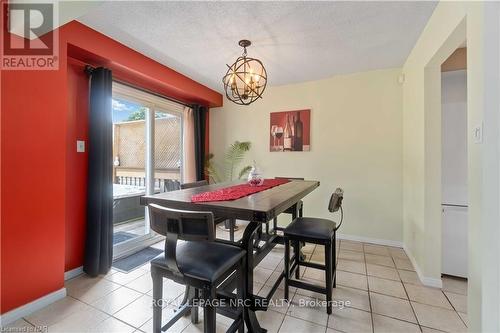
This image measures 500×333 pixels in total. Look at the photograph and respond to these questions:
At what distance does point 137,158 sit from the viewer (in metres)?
3.30

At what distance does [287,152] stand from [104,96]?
2758 mm

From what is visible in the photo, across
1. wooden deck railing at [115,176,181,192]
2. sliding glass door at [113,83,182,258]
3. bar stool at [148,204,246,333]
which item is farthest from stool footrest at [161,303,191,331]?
wooden deck railing at [115,176,181,192]

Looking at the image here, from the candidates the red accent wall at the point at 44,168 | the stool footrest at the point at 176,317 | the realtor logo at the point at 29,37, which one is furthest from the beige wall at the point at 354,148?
the realtor logo at the point at 29,37

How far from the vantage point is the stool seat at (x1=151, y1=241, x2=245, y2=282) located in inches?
47.6

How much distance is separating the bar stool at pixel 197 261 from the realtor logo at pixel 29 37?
5.68ft

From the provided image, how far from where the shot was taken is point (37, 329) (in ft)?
5.35

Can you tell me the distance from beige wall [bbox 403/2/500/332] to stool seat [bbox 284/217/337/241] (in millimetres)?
884

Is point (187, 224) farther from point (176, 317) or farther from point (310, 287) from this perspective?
point (310, 287)

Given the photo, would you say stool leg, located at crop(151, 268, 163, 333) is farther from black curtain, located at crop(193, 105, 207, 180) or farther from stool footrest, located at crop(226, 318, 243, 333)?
black curtain, located at crop(193, 105, 207, 180)

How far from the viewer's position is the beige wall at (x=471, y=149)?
3.90 ft

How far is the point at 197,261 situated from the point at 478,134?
1.82 metres

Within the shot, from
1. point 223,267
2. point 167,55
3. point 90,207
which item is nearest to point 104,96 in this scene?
point 167,55

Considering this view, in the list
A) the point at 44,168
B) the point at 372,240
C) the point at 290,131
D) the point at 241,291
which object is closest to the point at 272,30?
the point at 290,131

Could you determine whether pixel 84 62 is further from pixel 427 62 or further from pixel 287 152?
pixel 427 62
